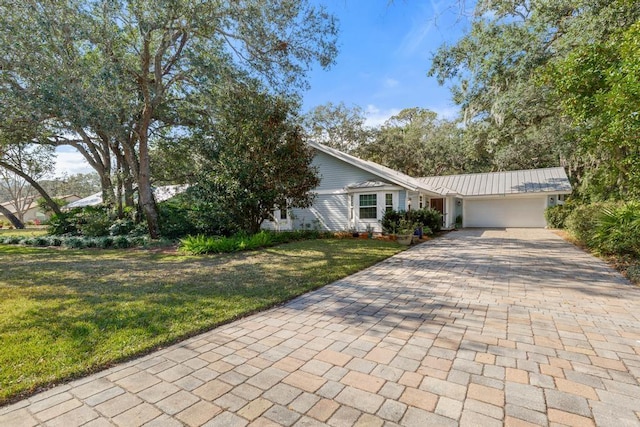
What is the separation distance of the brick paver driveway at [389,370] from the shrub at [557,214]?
14.8 metres

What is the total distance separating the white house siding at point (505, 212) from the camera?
19.1 m

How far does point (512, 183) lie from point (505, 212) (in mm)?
1944

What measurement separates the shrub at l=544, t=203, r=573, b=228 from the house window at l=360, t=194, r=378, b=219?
11131mm

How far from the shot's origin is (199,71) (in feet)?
33.6

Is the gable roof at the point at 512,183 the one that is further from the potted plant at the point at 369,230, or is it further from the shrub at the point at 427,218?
the potted plant at the point at 369,230

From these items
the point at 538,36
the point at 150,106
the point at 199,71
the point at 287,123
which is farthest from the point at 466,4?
the point at 150,106

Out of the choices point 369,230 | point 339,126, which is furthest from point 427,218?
point 339,126

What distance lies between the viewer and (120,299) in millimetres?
4871

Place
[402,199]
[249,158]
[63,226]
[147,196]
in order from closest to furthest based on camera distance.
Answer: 1. [249,158]
2. [147,196]
3. [402,199]
4. [63,226]

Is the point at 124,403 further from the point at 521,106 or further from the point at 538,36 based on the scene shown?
the point at 521,106

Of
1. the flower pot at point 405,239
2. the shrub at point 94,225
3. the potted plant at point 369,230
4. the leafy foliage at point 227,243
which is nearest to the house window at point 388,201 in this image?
the potted plant at point 369,230

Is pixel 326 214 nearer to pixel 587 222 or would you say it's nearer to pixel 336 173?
pixel 336 173

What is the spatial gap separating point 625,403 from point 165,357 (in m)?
4.01

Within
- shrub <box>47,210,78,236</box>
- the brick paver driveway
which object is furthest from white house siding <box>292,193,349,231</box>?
shrub <box>47,210,78,236</box>
